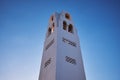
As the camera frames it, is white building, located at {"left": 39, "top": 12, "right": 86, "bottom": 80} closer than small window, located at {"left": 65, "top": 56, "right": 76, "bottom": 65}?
Yes

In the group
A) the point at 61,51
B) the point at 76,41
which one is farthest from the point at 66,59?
the point at 76,41

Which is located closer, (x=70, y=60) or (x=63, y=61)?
(x=63, y=61)

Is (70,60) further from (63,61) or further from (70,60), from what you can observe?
(63,61)

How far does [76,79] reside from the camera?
17.3 metres

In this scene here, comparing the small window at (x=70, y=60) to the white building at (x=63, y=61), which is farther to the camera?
the small window at (x=70, y=60)

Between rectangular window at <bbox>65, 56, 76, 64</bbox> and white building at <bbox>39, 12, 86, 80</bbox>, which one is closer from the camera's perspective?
white building at <bbox>39, 12, 86, 80</bbox>

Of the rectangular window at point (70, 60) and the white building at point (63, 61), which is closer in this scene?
the white building at point (63, 61)

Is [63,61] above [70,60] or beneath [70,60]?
beneath

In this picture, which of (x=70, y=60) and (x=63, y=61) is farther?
(x=70, y=60)

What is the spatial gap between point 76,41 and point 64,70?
7.91m

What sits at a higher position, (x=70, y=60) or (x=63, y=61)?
(x=70, y=60)

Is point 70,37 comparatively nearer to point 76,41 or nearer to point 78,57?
point 76,41

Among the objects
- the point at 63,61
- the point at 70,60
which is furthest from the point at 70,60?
the point at 63,61

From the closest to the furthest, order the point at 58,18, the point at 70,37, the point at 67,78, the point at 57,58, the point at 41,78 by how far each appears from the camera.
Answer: the point at 67,78 → the point at 57,58 → the point at 41,78 → the point at 70,37 → the point at 58,18
